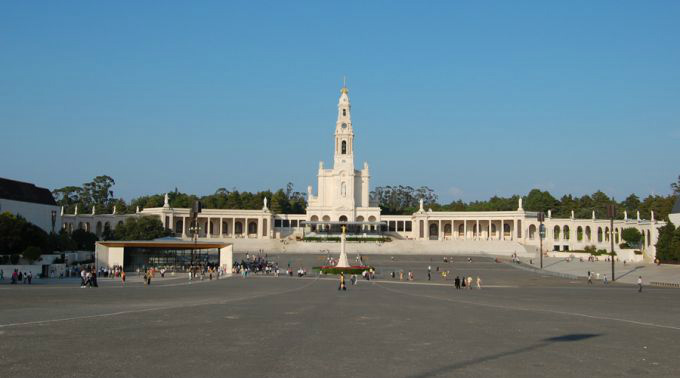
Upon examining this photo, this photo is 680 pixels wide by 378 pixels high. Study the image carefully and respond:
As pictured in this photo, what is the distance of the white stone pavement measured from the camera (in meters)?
53.8

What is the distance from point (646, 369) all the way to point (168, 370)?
31.5ft

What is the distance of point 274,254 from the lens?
271 feet

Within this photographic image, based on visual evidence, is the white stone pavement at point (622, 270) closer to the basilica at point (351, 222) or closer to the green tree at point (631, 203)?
the basilica at point (351, 222)

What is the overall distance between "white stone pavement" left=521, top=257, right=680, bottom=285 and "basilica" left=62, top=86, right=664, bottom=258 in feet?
74.6

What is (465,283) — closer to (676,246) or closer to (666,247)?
(676,246)

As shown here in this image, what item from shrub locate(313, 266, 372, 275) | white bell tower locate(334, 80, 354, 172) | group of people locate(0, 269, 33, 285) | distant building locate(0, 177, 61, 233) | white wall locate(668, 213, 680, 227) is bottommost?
shrub locate(313, 266, 372, 275)

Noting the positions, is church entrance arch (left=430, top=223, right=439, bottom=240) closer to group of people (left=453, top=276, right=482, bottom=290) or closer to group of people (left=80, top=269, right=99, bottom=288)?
group of people (left=453, top=276, right=482, bottom=290)

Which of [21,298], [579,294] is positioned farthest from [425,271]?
[21,298]

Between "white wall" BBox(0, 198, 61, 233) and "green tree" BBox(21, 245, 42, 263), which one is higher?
"white wall" BBox(0, 198, 61, 233)

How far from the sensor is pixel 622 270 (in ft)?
204

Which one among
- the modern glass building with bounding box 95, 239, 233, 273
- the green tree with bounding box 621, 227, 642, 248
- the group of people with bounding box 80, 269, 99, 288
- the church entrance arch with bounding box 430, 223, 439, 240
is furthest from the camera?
the church entrance arch with bounding box 430, 223, 439, 240

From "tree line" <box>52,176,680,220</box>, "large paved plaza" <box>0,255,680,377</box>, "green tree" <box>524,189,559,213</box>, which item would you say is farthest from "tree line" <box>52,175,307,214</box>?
"large paved plaza" <box>0,255,680,377</box>

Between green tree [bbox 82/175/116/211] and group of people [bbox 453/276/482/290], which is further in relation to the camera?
green tree [bbox 82/175/116/211]

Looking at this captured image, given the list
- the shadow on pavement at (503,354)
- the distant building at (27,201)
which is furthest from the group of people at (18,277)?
the shadow on pavement at (503,354)
